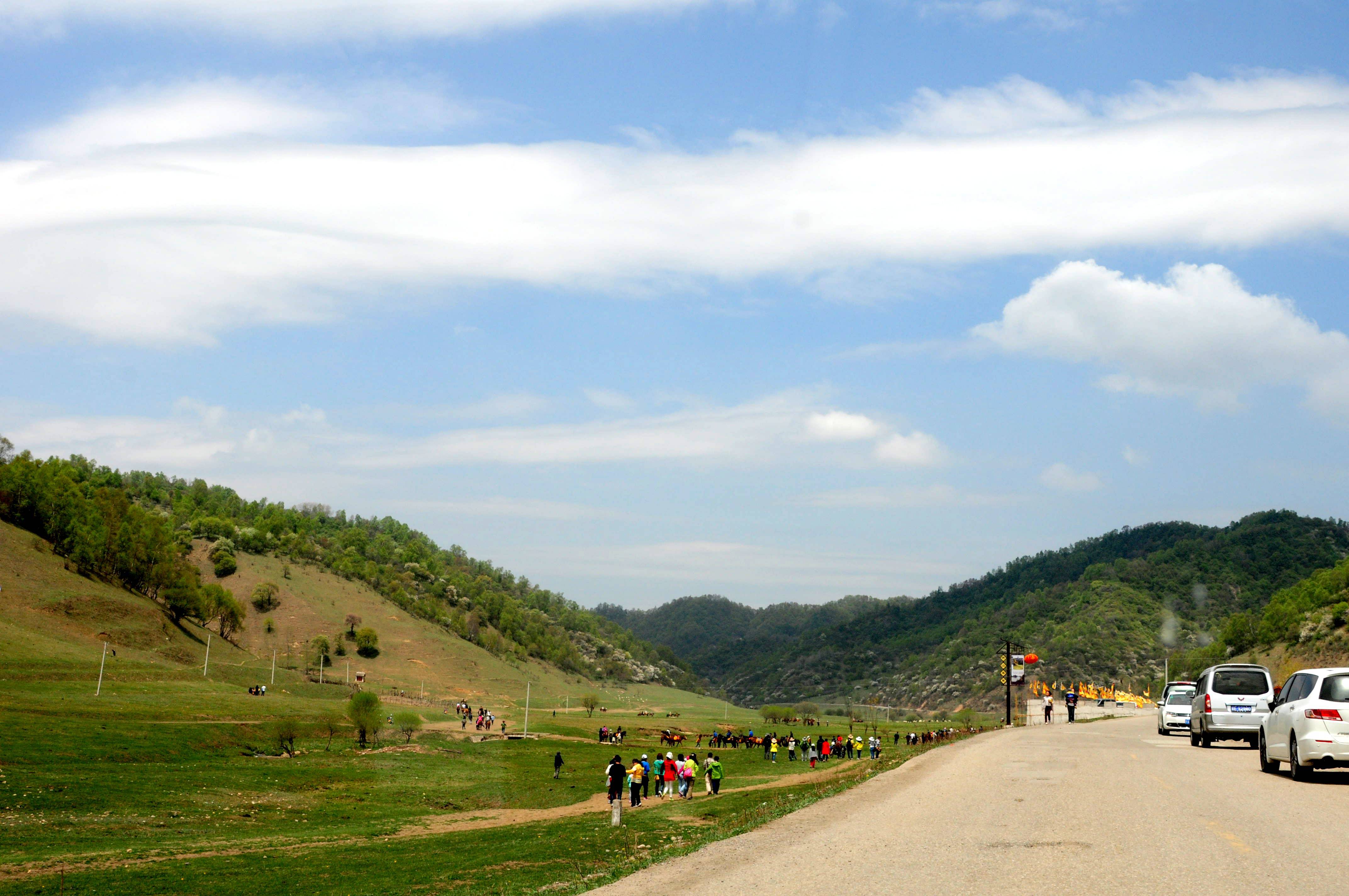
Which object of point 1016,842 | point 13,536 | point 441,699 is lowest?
point 441,699

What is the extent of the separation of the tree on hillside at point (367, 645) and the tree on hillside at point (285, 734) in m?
101

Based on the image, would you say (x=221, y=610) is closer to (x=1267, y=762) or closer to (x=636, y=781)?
(x=636, y=781)

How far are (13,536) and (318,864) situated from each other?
11785 centimetres

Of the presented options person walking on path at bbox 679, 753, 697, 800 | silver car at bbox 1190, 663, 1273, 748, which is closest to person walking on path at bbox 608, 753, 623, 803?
person walking on path at bbox 679, 753, 697, 800

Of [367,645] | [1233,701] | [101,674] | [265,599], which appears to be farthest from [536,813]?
[265,599]

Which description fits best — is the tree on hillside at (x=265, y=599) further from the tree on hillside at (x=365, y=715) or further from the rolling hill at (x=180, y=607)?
the tree on hillside at (x=365, y=715)

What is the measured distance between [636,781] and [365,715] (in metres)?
41.6

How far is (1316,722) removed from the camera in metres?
18.1

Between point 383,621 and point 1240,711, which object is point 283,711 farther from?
point 383,621

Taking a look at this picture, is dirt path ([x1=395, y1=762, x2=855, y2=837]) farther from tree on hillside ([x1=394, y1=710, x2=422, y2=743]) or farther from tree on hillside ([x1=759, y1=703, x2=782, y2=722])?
tree on hillside ([x1=759, y1=703, x2=782, y2=722])

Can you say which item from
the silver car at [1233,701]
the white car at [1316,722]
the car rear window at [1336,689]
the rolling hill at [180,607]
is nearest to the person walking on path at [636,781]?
the silver car at [1233,701]

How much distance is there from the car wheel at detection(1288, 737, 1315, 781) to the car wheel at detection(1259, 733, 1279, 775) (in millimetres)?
1072

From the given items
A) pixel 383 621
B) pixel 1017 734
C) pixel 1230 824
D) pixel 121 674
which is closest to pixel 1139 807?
pixel 1230 824

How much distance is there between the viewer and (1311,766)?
60.7 ft
